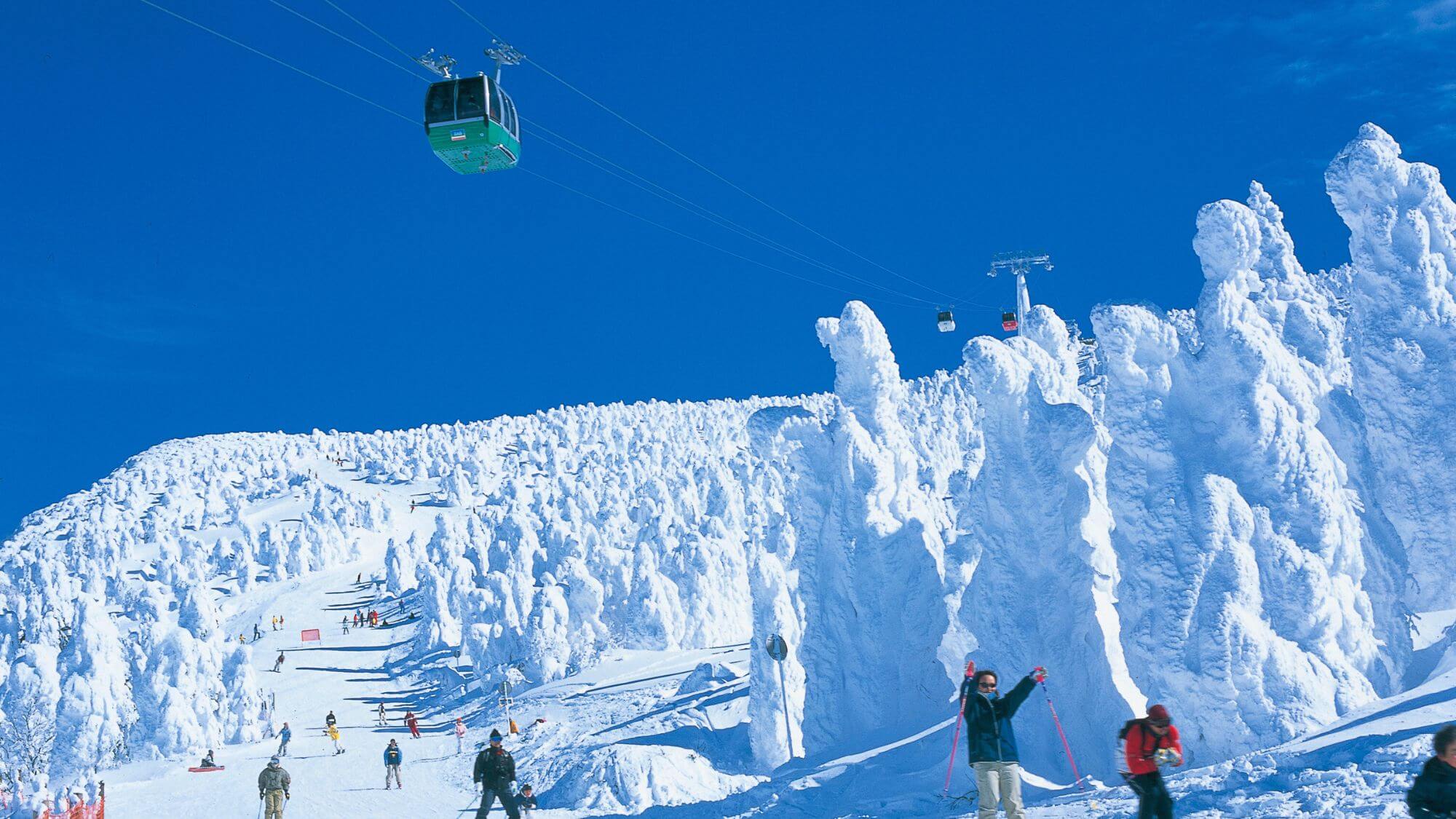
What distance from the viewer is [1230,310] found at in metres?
22.4

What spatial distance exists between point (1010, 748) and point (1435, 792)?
354 cm

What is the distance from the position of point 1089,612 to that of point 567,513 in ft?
269

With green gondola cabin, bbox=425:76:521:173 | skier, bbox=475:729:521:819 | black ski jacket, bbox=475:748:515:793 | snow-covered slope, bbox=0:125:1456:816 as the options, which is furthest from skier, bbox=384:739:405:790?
green gondola cabin, bbox=425:76:521:173

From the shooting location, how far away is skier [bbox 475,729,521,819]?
45.2ft

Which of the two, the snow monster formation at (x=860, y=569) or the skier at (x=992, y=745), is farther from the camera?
the snow monster formation at (x=860, y=569)

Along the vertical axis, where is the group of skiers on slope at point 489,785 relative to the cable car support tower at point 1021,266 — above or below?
below

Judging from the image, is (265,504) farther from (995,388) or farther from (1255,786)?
(1255,786)

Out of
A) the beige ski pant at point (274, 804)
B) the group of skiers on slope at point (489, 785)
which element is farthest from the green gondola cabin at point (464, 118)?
the beige ski pant at point (274, 804)

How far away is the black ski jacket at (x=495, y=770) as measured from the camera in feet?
45.2

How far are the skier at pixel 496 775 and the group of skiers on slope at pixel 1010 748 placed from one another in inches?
265

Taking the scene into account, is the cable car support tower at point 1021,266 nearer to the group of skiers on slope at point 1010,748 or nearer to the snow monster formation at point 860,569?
the snow monster formation at point 860,569

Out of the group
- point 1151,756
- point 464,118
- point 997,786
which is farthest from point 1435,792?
point 464,118

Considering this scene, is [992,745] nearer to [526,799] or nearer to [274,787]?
[526,799]

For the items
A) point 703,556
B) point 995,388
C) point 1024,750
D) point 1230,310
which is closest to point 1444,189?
point 1230,310
